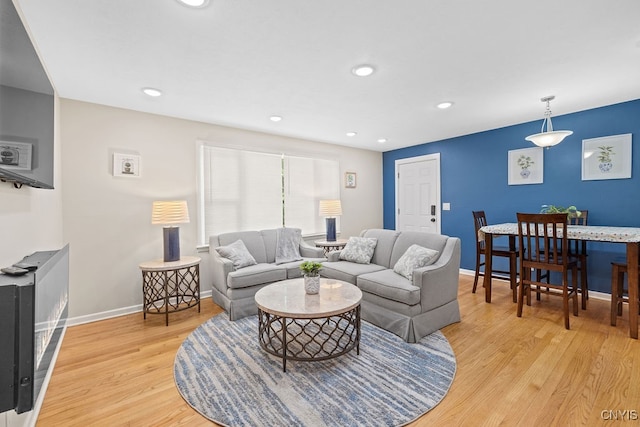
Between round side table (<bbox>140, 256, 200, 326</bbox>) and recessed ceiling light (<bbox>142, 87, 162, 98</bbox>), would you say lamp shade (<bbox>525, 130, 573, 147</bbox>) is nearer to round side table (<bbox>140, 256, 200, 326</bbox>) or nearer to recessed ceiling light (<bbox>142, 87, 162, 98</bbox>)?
recessed ceiling light (<bbox>142, 87, 162, 98</bbox>)

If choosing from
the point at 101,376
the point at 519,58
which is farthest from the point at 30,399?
the point at 519,58

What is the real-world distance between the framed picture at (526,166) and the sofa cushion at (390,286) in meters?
2.65

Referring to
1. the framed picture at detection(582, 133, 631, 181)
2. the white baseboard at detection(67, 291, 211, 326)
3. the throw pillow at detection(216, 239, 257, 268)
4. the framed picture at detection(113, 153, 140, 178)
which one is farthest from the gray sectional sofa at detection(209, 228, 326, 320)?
the framed picture at detection(582, 133, 631, 181)

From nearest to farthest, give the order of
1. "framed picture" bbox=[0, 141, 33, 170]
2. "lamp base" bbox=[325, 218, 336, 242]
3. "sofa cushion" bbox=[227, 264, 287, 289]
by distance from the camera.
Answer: "framed picture" bbox=[0, 141, 33, 170] → "sofa cushion" bbox=[227, 264, 287, 289] → "lamp base" bbox=[325, 218, 336, 242]

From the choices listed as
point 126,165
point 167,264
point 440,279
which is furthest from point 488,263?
point 126,165

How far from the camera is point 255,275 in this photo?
329 cm

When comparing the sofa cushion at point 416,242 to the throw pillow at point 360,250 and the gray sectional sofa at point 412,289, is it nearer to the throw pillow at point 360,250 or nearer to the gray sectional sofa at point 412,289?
the gray sectional sofa at point 412,289

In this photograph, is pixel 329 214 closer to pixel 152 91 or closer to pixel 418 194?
pixel 418 194

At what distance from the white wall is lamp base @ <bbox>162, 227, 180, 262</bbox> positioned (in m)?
0.38

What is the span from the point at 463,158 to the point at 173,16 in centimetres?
457

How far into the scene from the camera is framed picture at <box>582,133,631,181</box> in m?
3.40

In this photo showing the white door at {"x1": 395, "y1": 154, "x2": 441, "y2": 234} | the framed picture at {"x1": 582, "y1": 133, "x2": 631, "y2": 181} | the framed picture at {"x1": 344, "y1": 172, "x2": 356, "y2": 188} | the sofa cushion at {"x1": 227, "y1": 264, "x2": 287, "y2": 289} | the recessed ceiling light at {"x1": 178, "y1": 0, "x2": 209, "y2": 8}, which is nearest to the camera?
the recessed ceiling light at {"x1": 178, "y1": 0, "x2": 209, "y2": 8}

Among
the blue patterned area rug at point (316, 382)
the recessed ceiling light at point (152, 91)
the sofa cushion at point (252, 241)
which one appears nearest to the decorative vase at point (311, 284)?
the blue patterned area rug at point (316, 382)

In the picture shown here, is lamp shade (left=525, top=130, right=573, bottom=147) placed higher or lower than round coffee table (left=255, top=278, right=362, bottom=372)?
higher
